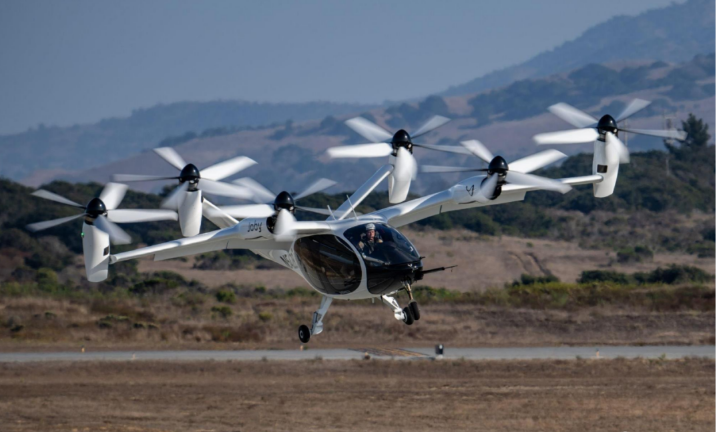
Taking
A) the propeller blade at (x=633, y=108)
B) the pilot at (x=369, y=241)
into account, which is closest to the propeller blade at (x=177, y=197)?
the pilot at (x=369, y=241)

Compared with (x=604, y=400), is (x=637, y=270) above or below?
above

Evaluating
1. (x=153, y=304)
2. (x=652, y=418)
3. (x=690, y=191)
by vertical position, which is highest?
(x=690, y=191)

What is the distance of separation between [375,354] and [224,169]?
25.8 metres

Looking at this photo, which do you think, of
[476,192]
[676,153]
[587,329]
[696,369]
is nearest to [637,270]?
[587,329]

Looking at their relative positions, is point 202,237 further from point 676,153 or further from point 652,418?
point 676,153

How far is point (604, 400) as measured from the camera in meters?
45.0

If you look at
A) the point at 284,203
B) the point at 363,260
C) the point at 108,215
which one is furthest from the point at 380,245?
the point at 108,215

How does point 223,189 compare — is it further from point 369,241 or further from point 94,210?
point 369,241

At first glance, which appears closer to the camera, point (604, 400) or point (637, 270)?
point (604, 400)

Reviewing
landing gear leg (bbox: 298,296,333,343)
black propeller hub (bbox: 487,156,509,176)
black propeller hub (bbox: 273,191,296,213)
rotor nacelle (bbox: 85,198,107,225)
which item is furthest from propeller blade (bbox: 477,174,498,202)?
rotor nacelle (bbox: 85,198,107,225)

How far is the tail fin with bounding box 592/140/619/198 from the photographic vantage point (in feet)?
97.4

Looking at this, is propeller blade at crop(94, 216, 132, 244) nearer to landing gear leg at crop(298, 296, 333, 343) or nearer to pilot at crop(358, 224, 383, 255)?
landing gear leg at crop(298, 296, 333, 343)

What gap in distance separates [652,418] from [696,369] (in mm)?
9398

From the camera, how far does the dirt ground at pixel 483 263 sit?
85.9 meters
